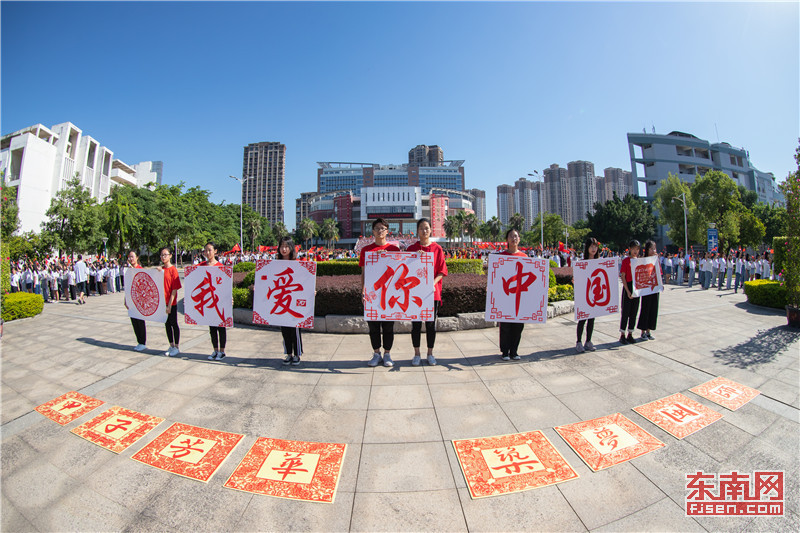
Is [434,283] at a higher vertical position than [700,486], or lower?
higher

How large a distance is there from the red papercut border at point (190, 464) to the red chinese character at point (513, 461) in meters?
2.46

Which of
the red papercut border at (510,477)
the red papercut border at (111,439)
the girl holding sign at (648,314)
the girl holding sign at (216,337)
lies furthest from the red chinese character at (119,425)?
the girl holding sign at (648,314)

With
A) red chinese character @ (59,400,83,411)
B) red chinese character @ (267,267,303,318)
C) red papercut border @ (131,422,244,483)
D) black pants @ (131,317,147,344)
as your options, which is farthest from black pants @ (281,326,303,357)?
black pants @ (131,317,147,344)

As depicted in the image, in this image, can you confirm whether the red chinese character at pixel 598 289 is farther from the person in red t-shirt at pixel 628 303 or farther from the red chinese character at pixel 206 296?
the red chinese character at pixel 206 296

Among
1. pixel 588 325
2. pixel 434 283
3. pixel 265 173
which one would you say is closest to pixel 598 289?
pixel 588 325

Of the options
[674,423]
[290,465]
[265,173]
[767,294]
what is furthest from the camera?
[265,173]

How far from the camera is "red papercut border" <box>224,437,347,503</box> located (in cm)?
250

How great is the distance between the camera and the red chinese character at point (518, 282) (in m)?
5.33

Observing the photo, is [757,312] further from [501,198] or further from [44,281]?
[501,198]

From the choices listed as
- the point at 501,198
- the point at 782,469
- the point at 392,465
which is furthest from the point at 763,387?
the point at 501,198

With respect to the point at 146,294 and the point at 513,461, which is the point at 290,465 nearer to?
the point at 513,461

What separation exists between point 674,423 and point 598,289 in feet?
9.49

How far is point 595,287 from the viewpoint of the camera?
5.87 metres

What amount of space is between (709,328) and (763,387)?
11.8 ft
